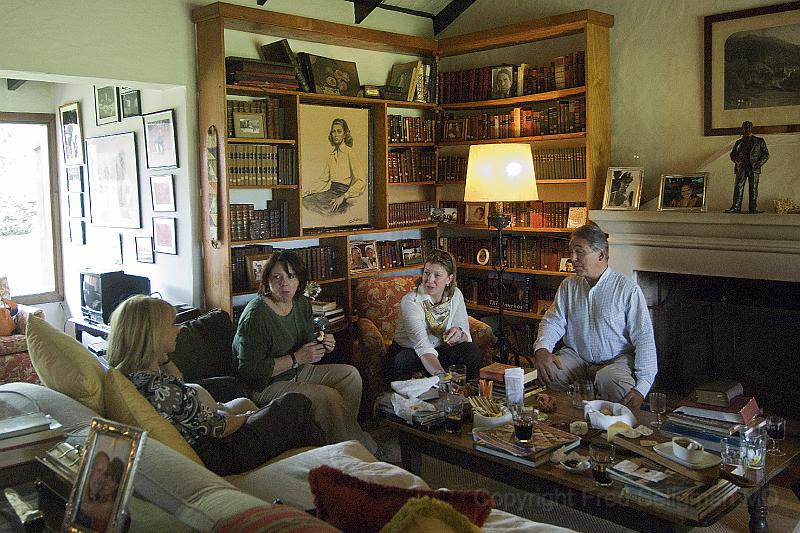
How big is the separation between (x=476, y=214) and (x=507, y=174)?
1056 millimetres

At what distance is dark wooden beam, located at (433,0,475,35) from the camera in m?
6.10

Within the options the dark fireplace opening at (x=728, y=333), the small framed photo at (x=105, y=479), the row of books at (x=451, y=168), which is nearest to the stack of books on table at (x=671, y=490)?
the small framed photo at (x=105, y=479)

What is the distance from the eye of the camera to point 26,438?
83.0 inches

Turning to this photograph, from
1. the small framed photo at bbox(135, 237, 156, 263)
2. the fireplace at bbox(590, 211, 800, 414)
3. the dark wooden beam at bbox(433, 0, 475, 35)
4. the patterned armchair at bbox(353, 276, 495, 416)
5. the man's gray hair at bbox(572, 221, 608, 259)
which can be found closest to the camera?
the man's gray hair at bbox(572, 221, 608, 259)

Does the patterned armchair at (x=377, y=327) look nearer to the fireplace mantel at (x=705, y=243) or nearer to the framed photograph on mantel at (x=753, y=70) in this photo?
the fireplace mantel at (x=705, y=243)

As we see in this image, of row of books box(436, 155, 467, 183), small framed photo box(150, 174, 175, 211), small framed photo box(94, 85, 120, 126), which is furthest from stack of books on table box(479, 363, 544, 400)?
small framed photo box(94, 85, 120, 126)

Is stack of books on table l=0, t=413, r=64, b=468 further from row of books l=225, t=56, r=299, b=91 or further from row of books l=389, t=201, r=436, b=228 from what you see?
row of books l=389, t=201, r=436, b=228

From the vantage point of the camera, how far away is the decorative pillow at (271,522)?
1.42 meters

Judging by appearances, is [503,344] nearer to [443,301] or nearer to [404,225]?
[443,301]

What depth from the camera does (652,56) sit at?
510 cm

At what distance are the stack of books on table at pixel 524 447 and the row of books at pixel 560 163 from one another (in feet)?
8.70

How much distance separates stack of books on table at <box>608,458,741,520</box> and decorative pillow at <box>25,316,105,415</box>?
1772 mm

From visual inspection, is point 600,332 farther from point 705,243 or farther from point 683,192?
point 683,192

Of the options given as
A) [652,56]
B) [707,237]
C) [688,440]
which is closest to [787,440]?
[688,440]
